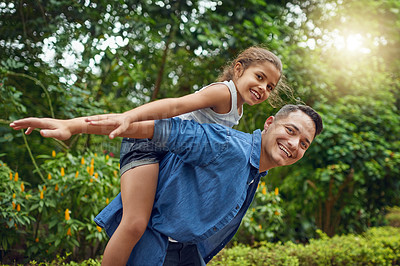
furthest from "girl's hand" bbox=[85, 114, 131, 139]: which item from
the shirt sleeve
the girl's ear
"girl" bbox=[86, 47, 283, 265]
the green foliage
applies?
the green foliage

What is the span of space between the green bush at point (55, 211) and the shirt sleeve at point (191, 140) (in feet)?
6.17

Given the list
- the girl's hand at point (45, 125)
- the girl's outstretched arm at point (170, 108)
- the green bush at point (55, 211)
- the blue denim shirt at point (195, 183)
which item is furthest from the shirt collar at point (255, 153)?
the green bush at point (55, 211)

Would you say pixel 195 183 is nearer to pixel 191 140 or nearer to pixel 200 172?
pixel 200 172

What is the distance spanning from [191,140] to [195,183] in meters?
0.20

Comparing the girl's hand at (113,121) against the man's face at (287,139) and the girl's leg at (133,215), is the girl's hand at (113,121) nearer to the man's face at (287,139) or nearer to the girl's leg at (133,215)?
the girl's leg at (133,215)

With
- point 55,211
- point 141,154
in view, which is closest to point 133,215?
point 141,154

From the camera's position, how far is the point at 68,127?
116cm

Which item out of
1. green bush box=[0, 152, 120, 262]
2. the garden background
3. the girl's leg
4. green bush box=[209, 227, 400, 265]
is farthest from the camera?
green bush box=[209, 227, 400, 265]

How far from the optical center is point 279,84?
1.97 m

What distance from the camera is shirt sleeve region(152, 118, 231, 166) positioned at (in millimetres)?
1348

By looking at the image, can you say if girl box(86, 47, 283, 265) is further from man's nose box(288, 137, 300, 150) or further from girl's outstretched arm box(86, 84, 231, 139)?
man's nose box(288, 137, 300, 150)

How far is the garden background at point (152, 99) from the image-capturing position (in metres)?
3.20

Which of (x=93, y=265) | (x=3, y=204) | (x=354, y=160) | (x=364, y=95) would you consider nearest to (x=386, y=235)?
(x=354, y=160)

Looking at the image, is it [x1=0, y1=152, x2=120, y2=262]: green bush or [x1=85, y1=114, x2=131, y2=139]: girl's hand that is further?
[x1=0, y1=152, x2=120, y2=262]: green bush
